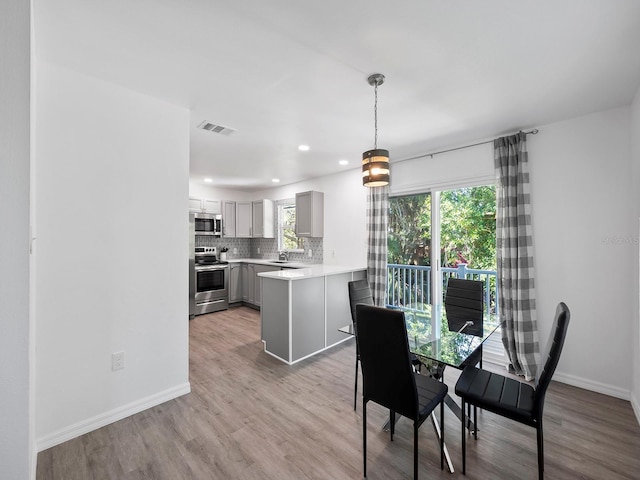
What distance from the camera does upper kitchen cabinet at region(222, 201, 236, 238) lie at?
20.1 ft

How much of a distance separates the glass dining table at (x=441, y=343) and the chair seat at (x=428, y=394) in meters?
0.14

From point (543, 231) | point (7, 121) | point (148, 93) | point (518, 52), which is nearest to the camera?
point (7, 121)

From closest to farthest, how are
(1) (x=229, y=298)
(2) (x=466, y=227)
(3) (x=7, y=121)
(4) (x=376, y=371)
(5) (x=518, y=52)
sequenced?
(3) (x=7, y=121)
(4) (x=376, y=371)
(5) (x=518, y=52)
(2) (x=466, y=227)
(1) (x=229, y=298)

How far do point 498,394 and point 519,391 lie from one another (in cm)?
15

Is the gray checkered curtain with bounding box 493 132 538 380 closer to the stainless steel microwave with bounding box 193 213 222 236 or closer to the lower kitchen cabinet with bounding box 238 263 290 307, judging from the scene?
the lower kitchen cabinet with bounding box 238 263 290 307

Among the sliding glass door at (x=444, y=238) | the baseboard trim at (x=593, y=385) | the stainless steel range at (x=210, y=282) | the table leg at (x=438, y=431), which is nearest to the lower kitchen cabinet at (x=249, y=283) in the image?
the stainless steel range at (x=210, y=282)

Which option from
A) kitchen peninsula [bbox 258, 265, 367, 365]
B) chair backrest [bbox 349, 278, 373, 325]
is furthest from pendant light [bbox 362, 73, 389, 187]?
kitchen peninsula [bbox 258, 265, 367, 365]

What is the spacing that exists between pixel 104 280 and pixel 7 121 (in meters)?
1.39

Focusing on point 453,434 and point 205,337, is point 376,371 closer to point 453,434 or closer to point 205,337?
point 453,434

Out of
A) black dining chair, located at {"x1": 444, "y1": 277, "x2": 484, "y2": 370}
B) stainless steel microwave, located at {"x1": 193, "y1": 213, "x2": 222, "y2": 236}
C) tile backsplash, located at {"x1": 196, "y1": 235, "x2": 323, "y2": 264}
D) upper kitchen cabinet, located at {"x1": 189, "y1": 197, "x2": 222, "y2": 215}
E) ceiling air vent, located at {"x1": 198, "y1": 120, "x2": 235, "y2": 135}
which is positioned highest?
ceiling air vent, located at {"x1": 198, "y1": 120, "x2": 235, "y2": 135}

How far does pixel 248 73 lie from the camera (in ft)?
6.79

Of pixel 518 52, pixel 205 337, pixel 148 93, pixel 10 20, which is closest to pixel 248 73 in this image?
pixel 148 93

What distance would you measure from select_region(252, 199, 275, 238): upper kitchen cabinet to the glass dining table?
4078mm

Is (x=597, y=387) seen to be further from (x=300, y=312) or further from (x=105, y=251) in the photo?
(x=105, y=251)
